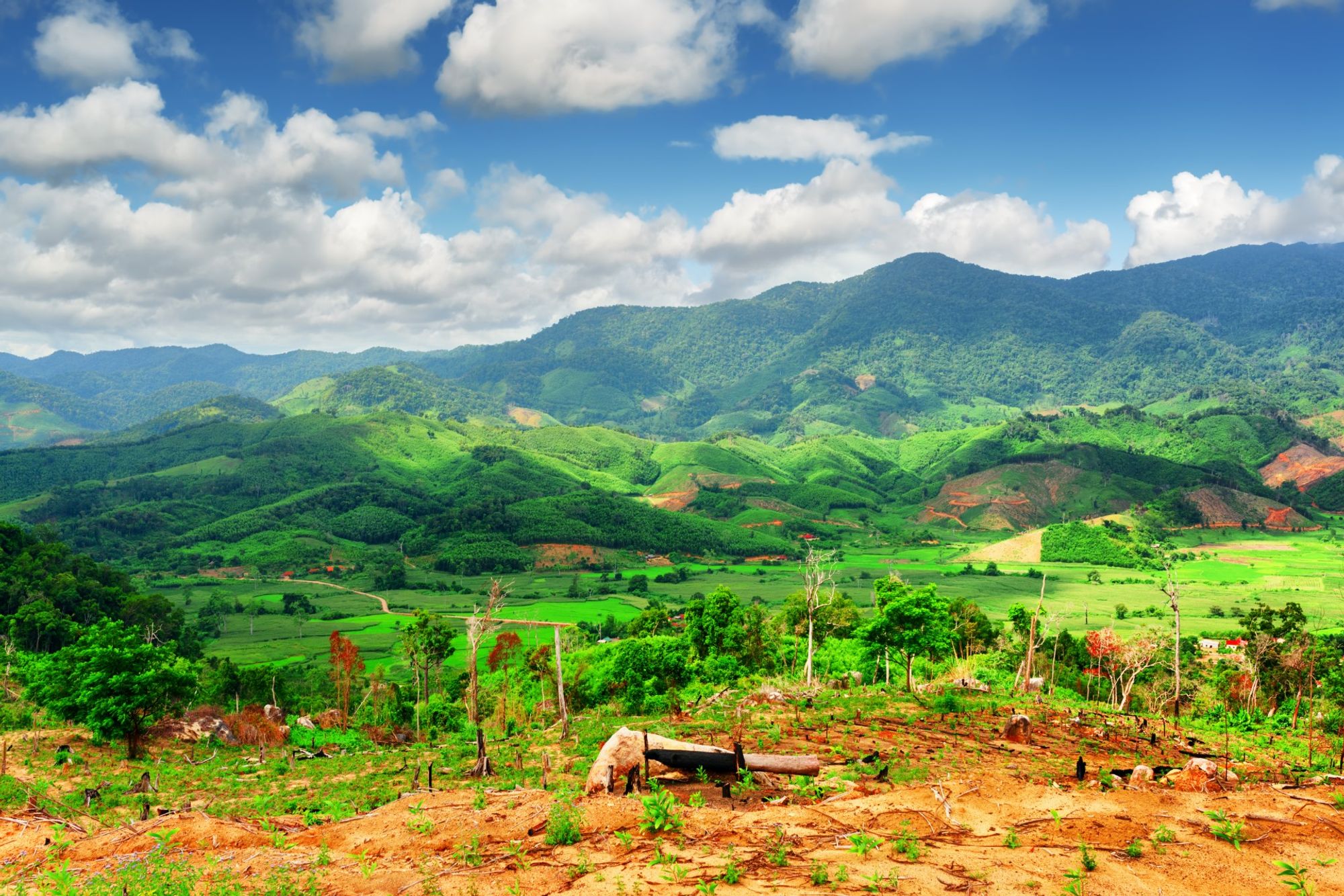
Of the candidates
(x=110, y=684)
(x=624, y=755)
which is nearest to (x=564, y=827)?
(x=624, y=755)

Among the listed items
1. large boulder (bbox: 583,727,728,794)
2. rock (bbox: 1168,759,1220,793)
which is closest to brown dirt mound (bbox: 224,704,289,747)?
large boulder (bbox: 583,727,728,794)

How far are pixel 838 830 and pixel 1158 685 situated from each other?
5859cm

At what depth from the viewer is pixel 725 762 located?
22656 mm

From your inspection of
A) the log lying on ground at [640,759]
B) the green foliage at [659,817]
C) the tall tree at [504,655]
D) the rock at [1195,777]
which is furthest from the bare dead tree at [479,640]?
the tall tree at [504,655]

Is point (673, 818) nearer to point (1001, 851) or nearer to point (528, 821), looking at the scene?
point (528, 821)

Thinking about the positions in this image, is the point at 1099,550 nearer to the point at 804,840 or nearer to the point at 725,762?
the point at 725,762

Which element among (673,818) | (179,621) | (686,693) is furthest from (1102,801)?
(179,621)

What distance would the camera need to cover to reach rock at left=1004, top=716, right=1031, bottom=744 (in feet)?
96.0

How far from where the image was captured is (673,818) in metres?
17.6

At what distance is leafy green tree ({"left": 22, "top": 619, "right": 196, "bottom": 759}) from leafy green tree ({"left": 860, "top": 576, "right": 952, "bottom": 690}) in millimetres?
40801

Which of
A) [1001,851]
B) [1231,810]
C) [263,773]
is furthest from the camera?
[263,773]

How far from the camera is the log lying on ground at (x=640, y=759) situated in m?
22.4

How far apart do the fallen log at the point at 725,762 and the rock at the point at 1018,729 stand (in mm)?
11210

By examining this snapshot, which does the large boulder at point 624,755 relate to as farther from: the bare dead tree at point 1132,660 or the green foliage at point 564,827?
the bare dead tree at point 1132,660
